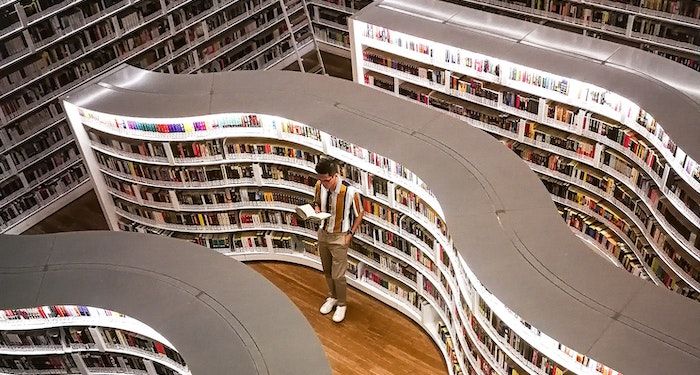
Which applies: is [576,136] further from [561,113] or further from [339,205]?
[339,205]

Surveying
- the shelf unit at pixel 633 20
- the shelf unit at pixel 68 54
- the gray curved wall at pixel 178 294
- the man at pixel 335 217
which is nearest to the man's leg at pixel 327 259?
the man at pixel 335 217

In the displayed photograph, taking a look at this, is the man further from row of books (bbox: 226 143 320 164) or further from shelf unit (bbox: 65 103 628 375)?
row of books (bbox: 226 143 320 164)

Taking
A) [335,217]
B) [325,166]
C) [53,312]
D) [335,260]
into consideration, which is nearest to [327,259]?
[335,260]

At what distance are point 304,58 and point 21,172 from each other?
196 inches

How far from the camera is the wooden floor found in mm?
7441

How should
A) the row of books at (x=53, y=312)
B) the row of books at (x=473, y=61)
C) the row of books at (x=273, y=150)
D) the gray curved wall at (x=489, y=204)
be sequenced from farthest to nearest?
the row of books at (x=473, y=61) → the row of books at (x=273, y=150) → the row of books at (x=53, y=312) → the gray curved wall at (x=489, y=204)

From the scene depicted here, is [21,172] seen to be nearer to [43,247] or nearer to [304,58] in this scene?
[43,247]

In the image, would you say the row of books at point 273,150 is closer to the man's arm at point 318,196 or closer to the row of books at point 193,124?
the row of books at point 193,124

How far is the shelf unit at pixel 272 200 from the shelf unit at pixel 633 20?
4738 millimetres

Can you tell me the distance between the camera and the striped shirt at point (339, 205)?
6906 millimetres

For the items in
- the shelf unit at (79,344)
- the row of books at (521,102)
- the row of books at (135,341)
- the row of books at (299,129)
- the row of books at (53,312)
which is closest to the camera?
the row of books at (53,312)

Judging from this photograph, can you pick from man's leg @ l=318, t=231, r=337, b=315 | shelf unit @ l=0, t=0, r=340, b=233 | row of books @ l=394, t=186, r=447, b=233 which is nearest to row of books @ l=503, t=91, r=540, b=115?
row of books @ l=394, t=186, r=447, b=233

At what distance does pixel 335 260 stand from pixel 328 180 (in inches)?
40.7

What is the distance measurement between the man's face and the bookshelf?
257 centimetres
